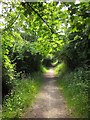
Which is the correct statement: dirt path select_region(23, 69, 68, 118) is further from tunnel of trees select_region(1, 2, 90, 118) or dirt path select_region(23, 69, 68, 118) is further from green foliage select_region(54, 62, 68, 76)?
green foliage select_region(54, 62, 68, 76)

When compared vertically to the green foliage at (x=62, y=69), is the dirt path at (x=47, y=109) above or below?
A: below

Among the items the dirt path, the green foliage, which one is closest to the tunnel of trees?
the dirt path

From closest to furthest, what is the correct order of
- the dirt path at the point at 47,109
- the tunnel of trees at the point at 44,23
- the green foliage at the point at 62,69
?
the tunnel of trees at the point at 44,23 → the dirt path at the point at 47,109 → the green foliage at the point at 62,69

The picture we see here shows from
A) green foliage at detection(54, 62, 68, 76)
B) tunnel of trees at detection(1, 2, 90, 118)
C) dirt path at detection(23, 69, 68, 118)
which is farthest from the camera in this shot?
green foliage at detection(54, 62, 68, 76)

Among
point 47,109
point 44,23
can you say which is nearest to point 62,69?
point 47,109

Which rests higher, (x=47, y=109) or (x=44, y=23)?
(x=44, y=23)

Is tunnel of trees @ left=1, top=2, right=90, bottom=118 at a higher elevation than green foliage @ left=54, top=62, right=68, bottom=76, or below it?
higher

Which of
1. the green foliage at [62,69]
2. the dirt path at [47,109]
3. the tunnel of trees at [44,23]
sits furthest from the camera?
the green foliage at [62,69]

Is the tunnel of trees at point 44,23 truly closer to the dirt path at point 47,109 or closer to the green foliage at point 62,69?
the dirt path at point 47,109

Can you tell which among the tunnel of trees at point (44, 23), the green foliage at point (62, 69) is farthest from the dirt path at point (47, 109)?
the green foliage at point (62, 69)

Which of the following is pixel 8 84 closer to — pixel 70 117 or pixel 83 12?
pixel 70 117

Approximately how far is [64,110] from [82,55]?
6.73 m

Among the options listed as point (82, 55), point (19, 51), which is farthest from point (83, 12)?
point (19, 51)

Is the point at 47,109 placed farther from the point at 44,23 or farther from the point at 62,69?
the point at 62,69
